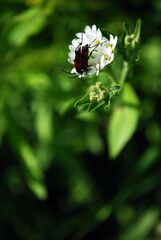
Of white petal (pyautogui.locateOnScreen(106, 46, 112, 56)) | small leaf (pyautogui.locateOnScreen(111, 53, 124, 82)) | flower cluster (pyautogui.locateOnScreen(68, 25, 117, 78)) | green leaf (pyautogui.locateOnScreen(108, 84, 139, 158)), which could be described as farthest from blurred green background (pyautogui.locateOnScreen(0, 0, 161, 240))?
white petal (pyautogui.locateOnScreen(106, 46, 112, 56))

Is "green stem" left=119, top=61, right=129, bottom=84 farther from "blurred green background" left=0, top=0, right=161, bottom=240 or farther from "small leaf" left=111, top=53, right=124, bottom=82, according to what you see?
"blurred green background" left=0, top=0, right=161, bottom=240

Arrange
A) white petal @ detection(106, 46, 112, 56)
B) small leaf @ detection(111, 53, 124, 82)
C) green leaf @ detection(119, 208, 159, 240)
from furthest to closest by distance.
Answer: green leaf @ detection(119, 208, 159, 240)
small leaf @ detection(111, 53, 124, 82)
white petal @ detection(106, 46, 112, 56)

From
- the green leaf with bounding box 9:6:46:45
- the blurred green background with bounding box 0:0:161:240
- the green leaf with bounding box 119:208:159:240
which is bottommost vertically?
the green leaf with bounding box 119:208:159:240

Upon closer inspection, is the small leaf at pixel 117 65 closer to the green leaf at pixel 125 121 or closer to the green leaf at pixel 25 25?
the green leaf at pixel 125 121

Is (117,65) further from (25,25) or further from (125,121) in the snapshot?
(25,25)

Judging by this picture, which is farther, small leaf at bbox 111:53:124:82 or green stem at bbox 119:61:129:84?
green stem at bbox 119:61:129:84

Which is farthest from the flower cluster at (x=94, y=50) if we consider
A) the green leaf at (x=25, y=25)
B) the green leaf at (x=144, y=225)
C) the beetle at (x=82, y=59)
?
the green leaf at (x=144, y=225)

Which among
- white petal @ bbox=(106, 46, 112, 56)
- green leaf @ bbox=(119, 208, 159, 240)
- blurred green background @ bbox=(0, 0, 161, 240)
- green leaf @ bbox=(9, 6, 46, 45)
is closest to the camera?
white petal @ bbox=(106, 46, 112, 56)
